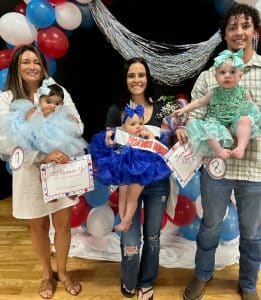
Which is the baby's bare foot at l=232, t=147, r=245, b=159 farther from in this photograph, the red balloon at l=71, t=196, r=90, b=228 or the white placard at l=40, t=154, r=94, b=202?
the red balloon at l=71, t=196, r=90, b=228

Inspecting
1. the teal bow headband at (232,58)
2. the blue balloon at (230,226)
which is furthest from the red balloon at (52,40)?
the blue balloon at (230,226)

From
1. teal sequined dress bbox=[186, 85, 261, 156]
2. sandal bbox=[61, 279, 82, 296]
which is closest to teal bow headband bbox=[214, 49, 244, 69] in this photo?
teal sequined dress bbox=[186, 85, 261, 156]

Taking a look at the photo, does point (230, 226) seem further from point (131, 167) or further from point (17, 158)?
Answer: point (17, 158)

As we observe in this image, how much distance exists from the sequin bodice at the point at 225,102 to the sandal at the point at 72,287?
1.19m

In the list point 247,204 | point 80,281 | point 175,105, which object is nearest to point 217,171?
point 247,204

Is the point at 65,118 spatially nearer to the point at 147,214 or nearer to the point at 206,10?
the point at 147,214

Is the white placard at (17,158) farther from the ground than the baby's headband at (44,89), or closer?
closer

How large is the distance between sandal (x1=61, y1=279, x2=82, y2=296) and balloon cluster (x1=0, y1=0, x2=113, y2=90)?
118cm

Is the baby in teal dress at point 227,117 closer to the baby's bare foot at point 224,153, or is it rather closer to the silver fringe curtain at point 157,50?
the baby's bare foot at point 224,153

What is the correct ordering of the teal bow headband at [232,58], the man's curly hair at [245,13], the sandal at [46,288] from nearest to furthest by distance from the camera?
the teal bow headband at [232,58] → the man's curly hair at [245,13] → the sandal at [46,288]

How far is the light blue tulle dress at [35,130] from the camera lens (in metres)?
1.73

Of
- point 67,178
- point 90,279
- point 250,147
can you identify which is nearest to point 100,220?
point 90,279

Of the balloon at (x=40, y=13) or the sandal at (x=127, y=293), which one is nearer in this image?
the sandal at (x=127, y=293)

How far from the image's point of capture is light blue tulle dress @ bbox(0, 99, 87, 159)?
173 cm
